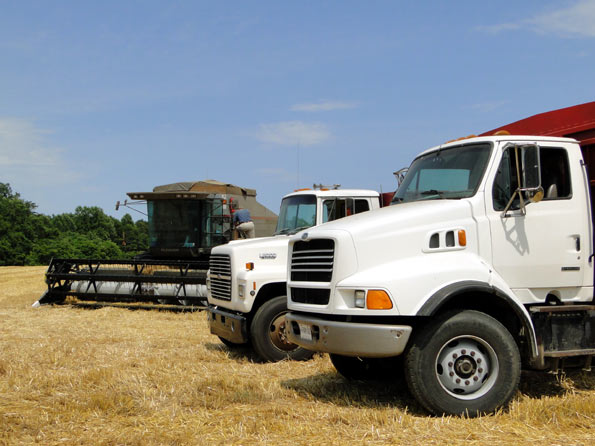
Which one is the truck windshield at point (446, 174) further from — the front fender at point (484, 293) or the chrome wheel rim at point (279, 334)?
the chrome wheel rim at point (279, 334)

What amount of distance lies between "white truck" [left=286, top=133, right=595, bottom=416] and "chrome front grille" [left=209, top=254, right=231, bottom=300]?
94.9 inches

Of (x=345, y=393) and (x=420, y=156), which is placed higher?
(x=420, y=156)

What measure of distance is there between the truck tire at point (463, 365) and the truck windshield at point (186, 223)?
13.4 metres

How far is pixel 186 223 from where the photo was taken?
18766 mm

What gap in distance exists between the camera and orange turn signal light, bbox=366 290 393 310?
5402 mm

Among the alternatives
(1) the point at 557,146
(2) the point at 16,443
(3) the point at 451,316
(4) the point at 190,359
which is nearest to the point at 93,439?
(2) the point at 16,443

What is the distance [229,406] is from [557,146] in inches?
155

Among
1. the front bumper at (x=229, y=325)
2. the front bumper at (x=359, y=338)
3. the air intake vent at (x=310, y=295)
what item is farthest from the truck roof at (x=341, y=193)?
the front bumper at (x=359, y=338)

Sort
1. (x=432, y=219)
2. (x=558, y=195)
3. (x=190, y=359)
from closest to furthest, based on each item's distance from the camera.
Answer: (x=432, y=219), (x=558, y=195), (x=190, y=359)

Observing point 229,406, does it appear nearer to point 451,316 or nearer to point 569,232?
point 451,316

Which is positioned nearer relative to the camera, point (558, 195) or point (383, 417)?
point (383, 417)

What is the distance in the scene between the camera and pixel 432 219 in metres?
5.77

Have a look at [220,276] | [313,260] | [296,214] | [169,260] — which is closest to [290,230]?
[296,214]

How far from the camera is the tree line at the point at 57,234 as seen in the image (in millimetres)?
47500
